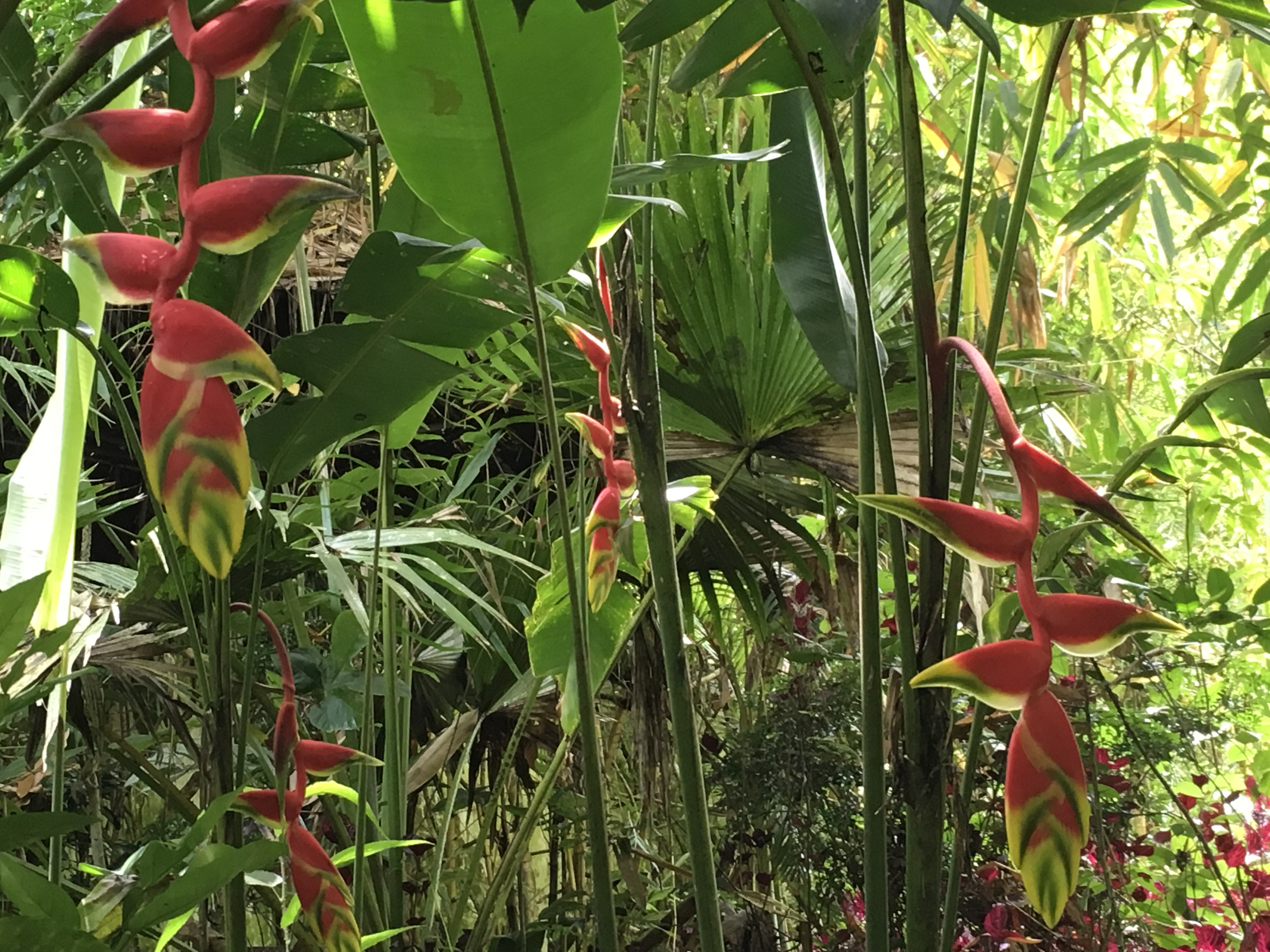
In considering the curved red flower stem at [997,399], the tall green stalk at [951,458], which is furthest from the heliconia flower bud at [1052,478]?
the tall green stalk at [951,458]

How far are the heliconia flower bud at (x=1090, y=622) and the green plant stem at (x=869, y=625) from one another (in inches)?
6.7

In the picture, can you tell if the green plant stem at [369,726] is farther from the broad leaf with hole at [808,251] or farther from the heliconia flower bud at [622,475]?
the broad leaf with hole at [808,251]

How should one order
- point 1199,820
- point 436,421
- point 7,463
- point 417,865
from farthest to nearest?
point 436,421
point 1199,820
point 417,865
point 7,463

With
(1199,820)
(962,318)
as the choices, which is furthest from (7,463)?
(1199,820)

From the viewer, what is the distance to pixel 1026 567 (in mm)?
240

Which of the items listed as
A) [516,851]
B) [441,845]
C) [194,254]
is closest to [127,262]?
[194,254]

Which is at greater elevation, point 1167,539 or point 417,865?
point 1167,539

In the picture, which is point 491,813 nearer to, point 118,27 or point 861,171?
point 861,171

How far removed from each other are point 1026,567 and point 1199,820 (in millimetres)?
1666

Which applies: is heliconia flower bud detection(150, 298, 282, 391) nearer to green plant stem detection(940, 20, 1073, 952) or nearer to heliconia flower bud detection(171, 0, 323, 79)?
heliconia flower bud detection(171, 0, 323, 79)

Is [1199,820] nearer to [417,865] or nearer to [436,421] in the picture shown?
[417,865]

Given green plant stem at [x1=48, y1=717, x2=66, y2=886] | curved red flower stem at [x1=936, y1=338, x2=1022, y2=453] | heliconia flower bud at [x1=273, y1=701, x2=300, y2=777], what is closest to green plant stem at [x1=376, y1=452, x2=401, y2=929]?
green plant stem at [x1=48, y1=717, x2=66, y2=886]

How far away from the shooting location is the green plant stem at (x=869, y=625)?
0.41 metres

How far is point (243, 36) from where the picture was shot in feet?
0.63
